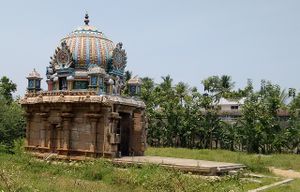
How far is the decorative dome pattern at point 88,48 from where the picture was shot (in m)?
19.5

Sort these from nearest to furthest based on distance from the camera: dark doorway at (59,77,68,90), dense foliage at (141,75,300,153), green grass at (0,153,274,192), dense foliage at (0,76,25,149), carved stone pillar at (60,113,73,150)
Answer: green grass at (0,153,274,192)
carved stone pillar at (60,113,73,150)
dark doorway at (59,77,68,90)
dense foliage at (0,76,25,149)
dense foliage at (141,75,300,153)

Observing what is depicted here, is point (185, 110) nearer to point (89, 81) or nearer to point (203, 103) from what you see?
point (203, 103)

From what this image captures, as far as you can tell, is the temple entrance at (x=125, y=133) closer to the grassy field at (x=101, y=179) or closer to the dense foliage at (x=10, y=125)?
the grassy field at (x=101, y=179)

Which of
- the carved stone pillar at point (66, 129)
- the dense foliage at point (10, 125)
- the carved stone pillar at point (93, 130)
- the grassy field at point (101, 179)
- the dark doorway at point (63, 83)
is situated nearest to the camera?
the grassy field at point (101, 179)

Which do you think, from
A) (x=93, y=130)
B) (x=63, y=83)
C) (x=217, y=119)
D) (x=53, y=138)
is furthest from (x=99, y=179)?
(x=217, y=119)

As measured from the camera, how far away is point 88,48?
19484 mm

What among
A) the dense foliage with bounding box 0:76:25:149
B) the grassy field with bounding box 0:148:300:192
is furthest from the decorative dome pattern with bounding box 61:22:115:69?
the dense foliage with bounding box 0:76:25:149

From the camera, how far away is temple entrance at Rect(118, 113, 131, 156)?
19969 millimetres

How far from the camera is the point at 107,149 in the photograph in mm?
16984

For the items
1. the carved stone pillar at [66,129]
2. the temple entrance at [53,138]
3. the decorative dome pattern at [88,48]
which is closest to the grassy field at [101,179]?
the carved stone pillar at [66,129]

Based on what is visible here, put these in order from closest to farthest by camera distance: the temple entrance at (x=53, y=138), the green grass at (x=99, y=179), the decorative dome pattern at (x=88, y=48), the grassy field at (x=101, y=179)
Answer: the green grass at (x=99, y=179) < the grassy field at (x=101, y=179) < the temple entrance at (x=53, y=138) < the decorative dome pattern at (x=88, y=48)

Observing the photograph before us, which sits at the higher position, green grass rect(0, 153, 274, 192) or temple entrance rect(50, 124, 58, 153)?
temple entrance rect(50, 124, 58, 153)

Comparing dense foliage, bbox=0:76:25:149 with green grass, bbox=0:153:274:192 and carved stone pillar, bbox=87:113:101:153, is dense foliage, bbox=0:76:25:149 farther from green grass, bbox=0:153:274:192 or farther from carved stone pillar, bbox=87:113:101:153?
green grass, bbox=0:153:274:192

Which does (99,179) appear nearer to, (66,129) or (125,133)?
(66,129)
